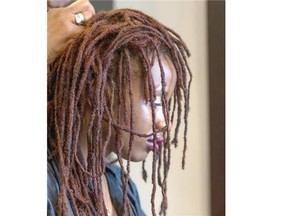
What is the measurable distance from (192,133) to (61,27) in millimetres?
444

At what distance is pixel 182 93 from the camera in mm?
1000

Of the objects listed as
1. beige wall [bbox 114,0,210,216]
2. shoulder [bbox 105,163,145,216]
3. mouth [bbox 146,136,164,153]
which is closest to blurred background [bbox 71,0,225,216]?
beige wall [bbox 114,0,210,216]

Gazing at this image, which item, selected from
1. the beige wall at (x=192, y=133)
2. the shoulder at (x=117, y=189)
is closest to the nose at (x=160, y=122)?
the shoulder at (x=117, y=189)

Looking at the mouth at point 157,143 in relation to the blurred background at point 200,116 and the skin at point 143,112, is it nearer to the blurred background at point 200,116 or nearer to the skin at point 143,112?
the skin at point 143,112

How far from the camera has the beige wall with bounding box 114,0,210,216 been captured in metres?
1.15

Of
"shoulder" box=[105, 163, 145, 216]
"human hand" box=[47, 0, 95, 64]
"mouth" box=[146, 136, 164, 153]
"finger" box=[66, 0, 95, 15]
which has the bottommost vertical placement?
"shoulder" box=[105, 163, 145, 216]

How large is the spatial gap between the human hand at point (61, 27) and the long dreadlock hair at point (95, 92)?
15mm

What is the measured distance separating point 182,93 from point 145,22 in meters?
0.19

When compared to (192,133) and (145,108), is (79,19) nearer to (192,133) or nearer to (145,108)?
(145,108)

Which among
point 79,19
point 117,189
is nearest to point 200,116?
point 117,189

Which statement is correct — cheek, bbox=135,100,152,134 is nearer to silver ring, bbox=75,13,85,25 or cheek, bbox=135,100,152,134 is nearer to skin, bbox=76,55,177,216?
skin, bbox=76,55,177,216

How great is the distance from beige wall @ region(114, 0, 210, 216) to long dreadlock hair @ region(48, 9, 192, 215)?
29 centimetres
